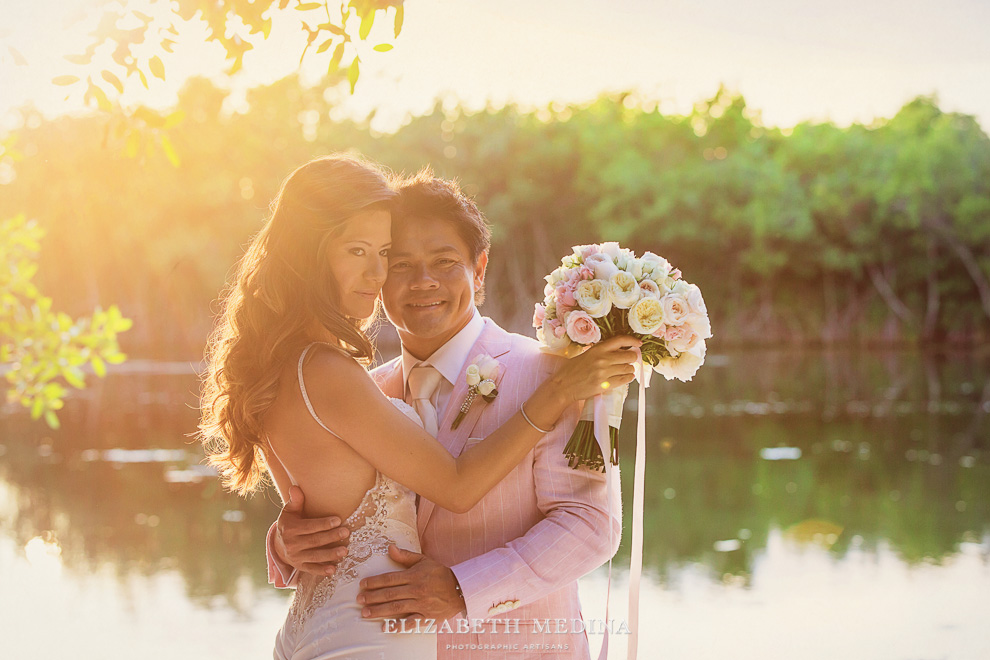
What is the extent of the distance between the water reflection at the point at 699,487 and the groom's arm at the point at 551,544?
23.0 feet

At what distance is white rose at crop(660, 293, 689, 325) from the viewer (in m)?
2.79

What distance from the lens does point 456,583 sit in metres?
2.75

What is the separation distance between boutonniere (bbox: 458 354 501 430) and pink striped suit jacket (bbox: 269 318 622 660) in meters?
0.02

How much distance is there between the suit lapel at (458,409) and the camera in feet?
9.70

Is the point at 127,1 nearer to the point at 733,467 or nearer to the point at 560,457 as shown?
the point at 560,457

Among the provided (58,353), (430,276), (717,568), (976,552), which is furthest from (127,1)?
(976,552)

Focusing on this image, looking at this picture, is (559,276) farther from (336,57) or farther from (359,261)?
(336,57)

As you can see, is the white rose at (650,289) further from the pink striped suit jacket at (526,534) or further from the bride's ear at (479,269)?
the bride's ear at (479,269)

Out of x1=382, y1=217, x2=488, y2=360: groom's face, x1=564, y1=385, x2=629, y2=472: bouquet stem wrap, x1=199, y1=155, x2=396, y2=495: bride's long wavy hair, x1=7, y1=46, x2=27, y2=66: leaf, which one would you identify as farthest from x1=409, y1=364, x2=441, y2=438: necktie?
x1=7, y1=46, x2=27, y2=66: leaf

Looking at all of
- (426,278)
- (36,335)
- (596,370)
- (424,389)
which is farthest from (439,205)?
(36,335)

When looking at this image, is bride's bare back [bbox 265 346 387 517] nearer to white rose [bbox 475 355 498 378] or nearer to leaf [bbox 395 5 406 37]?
white rose [bbox 475 355 498 378]

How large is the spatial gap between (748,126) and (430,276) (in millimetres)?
46450

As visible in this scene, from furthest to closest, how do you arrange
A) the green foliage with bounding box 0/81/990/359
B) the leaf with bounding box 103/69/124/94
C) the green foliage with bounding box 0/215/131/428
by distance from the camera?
the green foliage with bounding box 0/81/990/359, the green foliage with bounding box 0/215/131/428, the leaf with bounding box 103/69/124/94

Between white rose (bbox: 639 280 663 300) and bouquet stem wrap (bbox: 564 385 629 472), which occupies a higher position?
white rose (bbox: 639 280 663 300)
